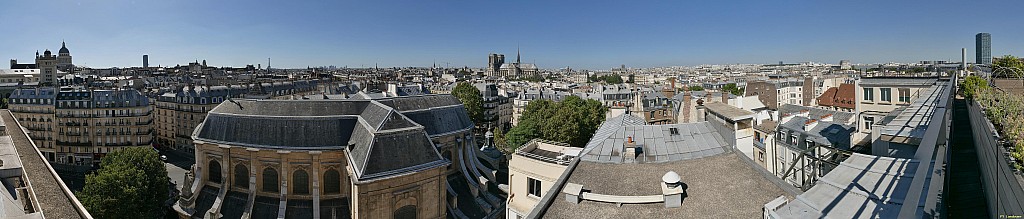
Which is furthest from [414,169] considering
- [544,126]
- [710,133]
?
[544,126]

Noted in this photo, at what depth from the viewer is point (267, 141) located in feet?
67.4

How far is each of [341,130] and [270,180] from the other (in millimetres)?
3379

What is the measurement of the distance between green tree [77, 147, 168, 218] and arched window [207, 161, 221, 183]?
459 cm

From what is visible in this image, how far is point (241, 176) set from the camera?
70.5 feet

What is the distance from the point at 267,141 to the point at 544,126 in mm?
19652

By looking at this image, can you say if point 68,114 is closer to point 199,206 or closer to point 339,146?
point 199,206

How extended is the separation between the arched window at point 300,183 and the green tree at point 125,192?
904cm

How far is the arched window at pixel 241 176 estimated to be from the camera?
21344mm

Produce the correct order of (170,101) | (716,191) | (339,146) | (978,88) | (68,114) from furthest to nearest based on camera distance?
(170,101) → (68,114) → (339,146) → (978,88) → (716,191)

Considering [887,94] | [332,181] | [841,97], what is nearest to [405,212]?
[332,181]

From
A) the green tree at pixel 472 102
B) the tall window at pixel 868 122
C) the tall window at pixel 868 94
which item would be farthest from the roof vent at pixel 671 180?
the green tree at pixel 472 102

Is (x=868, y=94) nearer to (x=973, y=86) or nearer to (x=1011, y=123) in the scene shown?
(x=973, y=86)

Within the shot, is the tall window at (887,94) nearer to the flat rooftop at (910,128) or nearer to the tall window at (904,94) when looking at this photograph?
the tall window at (904,94)

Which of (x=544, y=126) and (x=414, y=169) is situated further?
(x=544, y=126)
